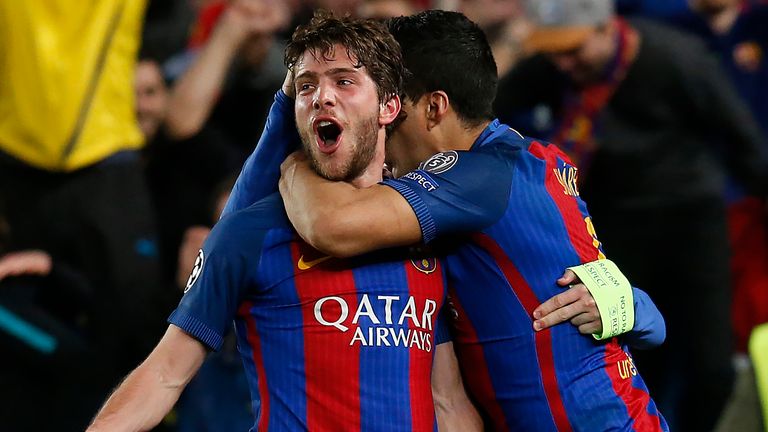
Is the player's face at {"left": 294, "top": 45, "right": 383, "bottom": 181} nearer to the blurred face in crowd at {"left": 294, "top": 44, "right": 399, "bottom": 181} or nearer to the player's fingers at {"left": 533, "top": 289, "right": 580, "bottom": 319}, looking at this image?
the blurred face in crowd at {"left": 294, "top": 44, "right": 399, "bottom": 181}

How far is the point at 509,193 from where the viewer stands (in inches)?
154

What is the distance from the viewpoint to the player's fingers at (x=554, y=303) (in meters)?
3.93

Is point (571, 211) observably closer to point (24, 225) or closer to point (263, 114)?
point (24, 225)

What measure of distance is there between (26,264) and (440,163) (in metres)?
2.71

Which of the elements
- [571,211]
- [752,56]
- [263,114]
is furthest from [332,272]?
[752,56]

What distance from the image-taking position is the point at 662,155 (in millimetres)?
7344

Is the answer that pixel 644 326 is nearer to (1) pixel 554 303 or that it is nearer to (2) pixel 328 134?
(1) pixel 554 303

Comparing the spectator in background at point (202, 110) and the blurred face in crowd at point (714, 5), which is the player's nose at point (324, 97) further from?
the blurred face in crowd at point (714, 5)

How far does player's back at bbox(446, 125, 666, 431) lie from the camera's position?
12.9ft

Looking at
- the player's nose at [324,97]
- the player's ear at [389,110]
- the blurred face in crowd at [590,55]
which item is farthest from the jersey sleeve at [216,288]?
the blurred face in crowd at [590,55]

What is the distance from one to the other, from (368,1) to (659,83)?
148 centimetres

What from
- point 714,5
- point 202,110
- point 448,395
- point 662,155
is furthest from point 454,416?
point 714,5

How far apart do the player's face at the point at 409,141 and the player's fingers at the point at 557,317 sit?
0.57m

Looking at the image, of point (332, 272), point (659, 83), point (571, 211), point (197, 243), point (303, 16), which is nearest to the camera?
point (332, 272)
